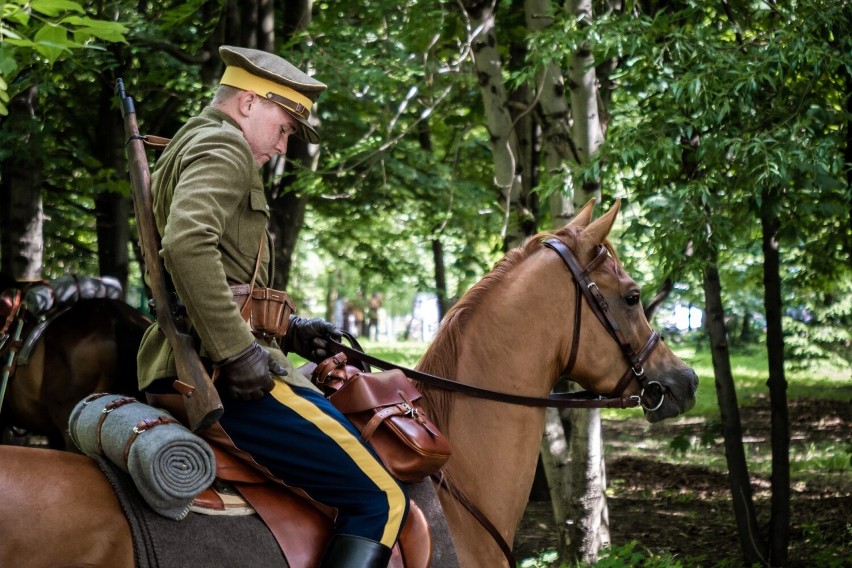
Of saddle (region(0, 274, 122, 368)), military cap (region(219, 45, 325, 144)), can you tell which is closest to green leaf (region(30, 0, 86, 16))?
military cap (region(219, 45, 325, 144))

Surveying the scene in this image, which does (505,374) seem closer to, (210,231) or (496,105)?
(210,231)

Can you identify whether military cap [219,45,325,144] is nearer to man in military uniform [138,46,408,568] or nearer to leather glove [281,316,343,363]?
man in military uniform [138,46,408,568]

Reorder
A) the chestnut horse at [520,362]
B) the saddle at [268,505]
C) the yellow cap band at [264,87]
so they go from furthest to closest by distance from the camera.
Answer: the chestnut horse at [520,362] → the yellow cap band at [264,87] → the saddle at [268,505]

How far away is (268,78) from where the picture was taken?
3.34m

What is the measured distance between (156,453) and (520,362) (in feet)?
4.92

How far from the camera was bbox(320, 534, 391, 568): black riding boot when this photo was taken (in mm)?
3059

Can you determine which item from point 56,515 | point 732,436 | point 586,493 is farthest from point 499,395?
point 732,436

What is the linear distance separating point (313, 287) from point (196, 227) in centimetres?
3388

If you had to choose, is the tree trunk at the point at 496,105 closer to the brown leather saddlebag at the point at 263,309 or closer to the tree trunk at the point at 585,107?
the tree trunk at the point at 585,107

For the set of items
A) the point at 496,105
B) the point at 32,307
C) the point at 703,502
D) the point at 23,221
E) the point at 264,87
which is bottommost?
the point at 703,502

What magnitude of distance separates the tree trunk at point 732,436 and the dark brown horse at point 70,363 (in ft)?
15.4

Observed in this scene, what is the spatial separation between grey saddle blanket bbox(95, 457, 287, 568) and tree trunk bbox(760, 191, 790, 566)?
580 cm

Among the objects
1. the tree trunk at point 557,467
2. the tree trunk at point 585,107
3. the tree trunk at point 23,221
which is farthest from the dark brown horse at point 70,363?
the tree trunk at point 585,107

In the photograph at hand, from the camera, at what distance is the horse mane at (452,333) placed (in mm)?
3748
